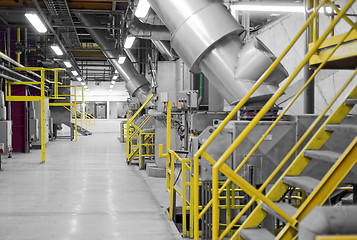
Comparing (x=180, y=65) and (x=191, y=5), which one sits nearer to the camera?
(x=191, y=5)

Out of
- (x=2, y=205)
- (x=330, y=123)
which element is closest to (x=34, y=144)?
(x=2, y=205)

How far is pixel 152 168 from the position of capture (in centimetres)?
1049

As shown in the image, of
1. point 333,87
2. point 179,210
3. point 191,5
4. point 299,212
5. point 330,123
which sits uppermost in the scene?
point 191,5

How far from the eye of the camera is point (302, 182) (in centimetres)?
328

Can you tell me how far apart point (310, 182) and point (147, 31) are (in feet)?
27.2

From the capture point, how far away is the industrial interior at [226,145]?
337 centimetres

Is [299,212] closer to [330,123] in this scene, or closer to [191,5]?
[330,123]

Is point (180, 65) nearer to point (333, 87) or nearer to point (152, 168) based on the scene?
point (152, 168)

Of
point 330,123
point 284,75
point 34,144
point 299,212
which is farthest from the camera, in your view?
point 34,144

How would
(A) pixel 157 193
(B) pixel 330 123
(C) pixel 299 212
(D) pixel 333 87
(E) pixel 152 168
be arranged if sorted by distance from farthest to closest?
1. (E) pixel 152 168
2. (A) pixel 157 193
3. (D) pixel 333 87
4. (B) pixel 330 123
5. (C) pixel 299 212

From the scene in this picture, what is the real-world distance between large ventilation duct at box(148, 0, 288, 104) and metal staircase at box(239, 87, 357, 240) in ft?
4.48

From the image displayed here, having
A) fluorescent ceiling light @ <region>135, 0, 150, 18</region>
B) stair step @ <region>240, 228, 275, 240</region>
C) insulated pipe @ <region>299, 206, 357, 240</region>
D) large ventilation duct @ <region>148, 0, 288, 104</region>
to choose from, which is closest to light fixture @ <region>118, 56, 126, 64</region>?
fluorescent ceiling light @ <region>135, 0, 150, 18</region>

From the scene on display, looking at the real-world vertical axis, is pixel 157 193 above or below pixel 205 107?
below

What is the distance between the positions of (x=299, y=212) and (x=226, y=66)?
2469 mm
